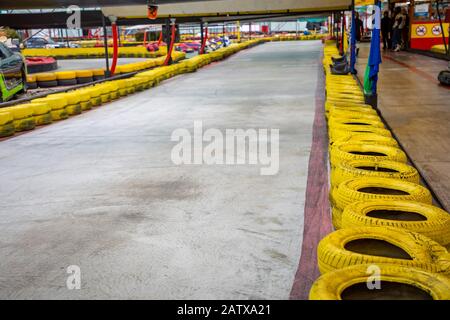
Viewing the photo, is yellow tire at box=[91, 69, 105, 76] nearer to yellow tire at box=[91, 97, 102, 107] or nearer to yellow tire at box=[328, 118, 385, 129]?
yellow tire at box=[91, 97, 102, 107]

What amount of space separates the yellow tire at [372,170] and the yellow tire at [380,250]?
3.51 feet

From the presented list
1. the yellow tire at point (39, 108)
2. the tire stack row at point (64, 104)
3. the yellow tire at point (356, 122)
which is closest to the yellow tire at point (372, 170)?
the yellow tire at point (356, 122)

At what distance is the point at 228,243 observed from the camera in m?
3.52

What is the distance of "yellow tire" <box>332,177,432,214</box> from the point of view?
321 centimetres

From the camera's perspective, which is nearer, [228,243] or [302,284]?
[302,284]

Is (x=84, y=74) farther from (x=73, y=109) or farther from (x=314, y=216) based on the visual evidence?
(x=314, y=216)

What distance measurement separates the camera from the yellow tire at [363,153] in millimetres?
4059

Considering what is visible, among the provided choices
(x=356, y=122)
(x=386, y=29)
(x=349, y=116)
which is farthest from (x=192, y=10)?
(x=356, y=122)

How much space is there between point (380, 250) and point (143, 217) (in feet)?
6.94

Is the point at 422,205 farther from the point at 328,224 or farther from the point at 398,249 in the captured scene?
the point at 328,224

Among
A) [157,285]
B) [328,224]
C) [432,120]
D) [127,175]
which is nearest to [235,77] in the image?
[432,120]

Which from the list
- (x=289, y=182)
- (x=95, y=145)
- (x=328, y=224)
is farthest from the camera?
(x=95, y=145)

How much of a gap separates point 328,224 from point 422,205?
0.96 m
